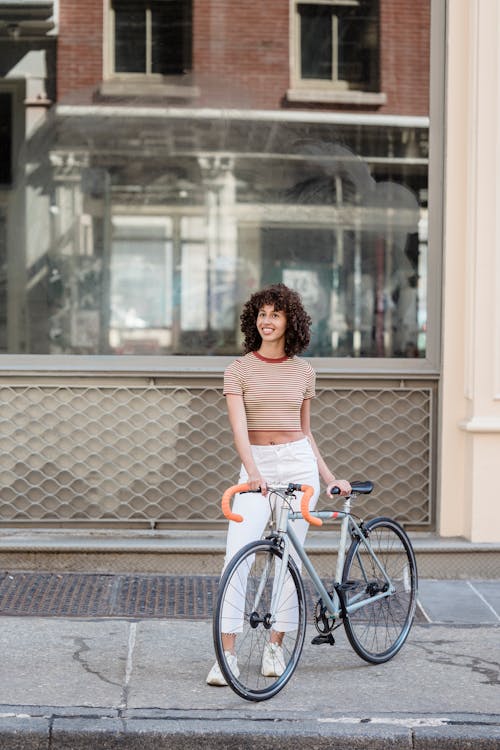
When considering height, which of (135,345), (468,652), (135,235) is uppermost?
(135,235)

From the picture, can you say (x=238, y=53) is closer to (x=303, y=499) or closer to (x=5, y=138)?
(x=5, y=138)

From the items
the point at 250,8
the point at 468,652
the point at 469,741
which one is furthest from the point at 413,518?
the point at 250,8

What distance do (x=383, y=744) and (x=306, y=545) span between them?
285 centimetres

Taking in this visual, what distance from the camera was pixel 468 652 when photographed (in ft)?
20.2

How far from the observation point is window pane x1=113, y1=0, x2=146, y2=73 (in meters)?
8.21

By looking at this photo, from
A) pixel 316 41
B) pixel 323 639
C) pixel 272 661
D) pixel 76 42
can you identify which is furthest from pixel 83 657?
pixel 316 41

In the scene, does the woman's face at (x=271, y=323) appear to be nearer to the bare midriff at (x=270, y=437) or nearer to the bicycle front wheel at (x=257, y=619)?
the bare midriff at (x=270, y=437)

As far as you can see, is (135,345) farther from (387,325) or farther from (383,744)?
(383,744)

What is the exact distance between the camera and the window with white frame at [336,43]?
27.1 ft

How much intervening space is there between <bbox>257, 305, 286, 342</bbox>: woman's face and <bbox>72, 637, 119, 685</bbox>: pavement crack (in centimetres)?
181

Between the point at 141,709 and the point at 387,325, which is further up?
the point at 387,325

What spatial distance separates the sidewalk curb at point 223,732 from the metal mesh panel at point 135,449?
3053 millimetres

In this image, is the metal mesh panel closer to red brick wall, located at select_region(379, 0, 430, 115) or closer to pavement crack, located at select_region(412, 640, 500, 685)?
pavement crack, located at select_region(412, 640, 500, 685)

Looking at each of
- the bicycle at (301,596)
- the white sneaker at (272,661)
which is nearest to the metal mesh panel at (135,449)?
the bicycle at (301,596)
